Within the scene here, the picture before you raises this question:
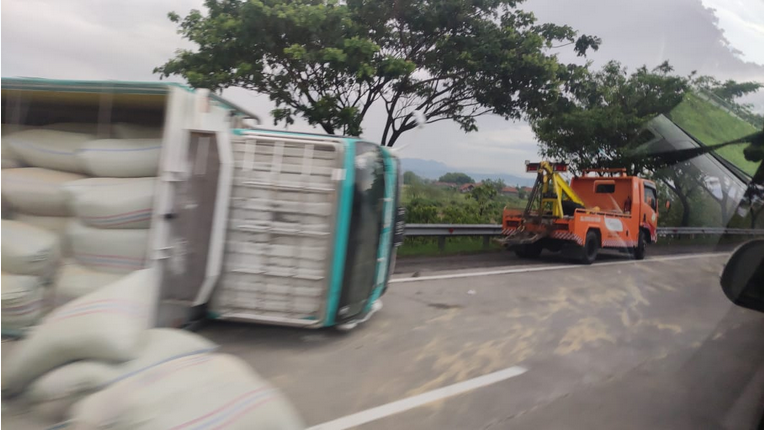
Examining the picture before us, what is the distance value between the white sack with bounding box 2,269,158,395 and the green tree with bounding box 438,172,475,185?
22.4 ft

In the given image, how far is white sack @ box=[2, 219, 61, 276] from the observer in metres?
3.45

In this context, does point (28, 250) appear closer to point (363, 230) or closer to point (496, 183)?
point (363, 230)

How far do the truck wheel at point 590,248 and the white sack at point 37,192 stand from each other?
9.57 meters

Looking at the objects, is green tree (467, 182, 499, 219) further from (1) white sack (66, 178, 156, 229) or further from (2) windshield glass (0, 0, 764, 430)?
(1) white sack (66, 178, 156, 229)

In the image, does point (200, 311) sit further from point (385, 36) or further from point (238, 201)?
point (385, 36)

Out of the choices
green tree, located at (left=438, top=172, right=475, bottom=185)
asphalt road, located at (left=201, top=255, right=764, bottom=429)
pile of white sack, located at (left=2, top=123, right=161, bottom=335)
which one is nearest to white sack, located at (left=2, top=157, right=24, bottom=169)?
pile of white sack, located at (left=2, top=123, right=161, bottom=335)

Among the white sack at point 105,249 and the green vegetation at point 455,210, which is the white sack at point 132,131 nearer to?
the white sack at point 105,249

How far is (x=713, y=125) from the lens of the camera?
4.41m

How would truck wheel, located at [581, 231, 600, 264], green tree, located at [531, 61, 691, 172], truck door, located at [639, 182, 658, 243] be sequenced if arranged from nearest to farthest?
green tree, located at [531, 61, 691, 172]
truck wheel, located at [581, 231, 600, 264]
truck door, located at [639, 182, 658, 243]

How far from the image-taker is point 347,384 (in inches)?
145

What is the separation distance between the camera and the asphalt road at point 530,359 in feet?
11.2

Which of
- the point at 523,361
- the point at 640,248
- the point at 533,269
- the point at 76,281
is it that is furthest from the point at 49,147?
the point at 640,248

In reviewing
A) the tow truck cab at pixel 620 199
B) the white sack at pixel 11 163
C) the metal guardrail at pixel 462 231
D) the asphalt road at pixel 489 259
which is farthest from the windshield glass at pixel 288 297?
the tow truck cab at pixel 620 199

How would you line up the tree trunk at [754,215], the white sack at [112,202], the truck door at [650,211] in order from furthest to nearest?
the truck door at [650,211]
the tree trunk at [754,215]
the white sack at [112,202]
